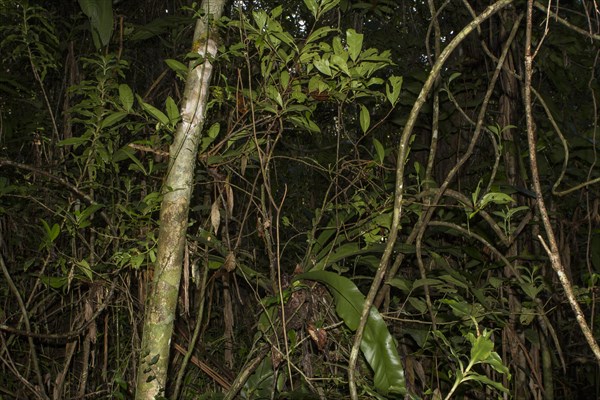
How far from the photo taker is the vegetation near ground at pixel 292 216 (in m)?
1.71

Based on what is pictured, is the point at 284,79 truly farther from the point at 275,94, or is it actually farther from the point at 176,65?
the point at 176,65

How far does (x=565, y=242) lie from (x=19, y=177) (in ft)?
6.95

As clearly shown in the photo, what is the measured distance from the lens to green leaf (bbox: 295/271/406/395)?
1.66 metres

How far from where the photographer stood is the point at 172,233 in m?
1.69

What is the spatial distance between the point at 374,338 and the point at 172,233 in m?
0.57

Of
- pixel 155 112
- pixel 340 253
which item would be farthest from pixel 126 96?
pixel 340 253

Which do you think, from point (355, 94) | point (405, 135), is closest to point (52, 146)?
point (355, 94)

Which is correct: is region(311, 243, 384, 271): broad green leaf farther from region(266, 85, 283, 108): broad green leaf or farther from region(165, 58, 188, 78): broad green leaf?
region(165, 58, 188, 78): broad green leaf

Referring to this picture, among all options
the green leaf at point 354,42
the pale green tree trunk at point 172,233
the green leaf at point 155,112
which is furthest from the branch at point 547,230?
the green leaf at point 155,112

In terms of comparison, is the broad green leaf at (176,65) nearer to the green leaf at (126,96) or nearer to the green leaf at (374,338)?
the green leaf at (126,96)

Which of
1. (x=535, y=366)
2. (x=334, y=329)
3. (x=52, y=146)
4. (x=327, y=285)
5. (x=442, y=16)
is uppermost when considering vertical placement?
(x=442, y=16)

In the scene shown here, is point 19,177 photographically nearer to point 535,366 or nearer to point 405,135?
point 405,135

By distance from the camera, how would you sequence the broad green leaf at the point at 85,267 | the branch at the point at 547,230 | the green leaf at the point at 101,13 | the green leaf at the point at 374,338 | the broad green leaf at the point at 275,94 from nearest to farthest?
the green leaf at the point at 101,13, the branch at the point at 547,230, the green leaf at the point at 374,338, the broad green leaf at the point at 275,94, the broad green leaf at the point at 85,267

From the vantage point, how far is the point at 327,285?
5.88 ft
